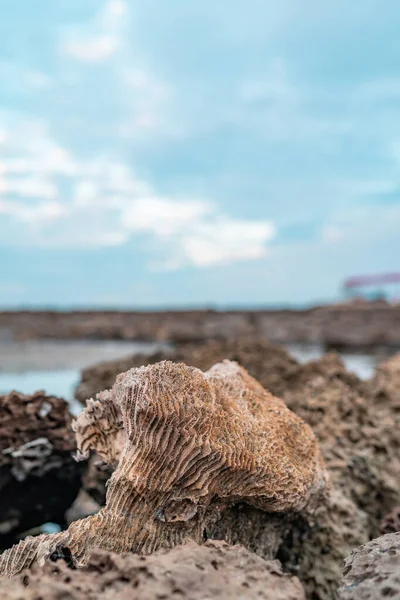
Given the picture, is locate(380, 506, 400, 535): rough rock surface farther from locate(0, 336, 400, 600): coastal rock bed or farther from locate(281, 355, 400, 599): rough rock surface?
locate(281, 355, 400, 599): rough rock surface

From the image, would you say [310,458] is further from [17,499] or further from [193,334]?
[193,334]

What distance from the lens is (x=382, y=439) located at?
345cm

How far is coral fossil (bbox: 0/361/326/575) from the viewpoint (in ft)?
6.28

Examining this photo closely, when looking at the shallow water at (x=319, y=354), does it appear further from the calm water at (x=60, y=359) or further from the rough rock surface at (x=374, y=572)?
the rough rock surface at (x=374, y=572)

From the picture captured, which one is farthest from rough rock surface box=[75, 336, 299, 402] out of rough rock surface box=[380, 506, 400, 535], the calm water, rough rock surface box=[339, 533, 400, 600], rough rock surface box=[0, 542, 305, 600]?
rough rock surface box=[0, 542, 305, 600]

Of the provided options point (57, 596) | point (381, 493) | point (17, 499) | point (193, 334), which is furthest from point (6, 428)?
point (193, 334)

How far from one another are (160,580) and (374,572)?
561mm

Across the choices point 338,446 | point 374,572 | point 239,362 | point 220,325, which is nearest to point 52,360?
point 220,325

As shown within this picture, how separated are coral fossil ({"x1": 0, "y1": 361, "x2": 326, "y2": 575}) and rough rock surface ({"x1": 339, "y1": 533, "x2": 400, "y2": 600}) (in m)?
0.44

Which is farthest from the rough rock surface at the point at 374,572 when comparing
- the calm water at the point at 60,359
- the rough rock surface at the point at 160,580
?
the calm water at the point at 60,359

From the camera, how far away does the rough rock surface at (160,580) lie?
143cm

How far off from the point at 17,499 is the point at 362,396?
2.04m

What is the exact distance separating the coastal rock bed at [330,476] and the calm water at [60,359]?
239 centimetres

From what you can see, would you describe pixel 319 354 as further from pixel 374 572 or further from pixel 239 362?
pixel 374 572
